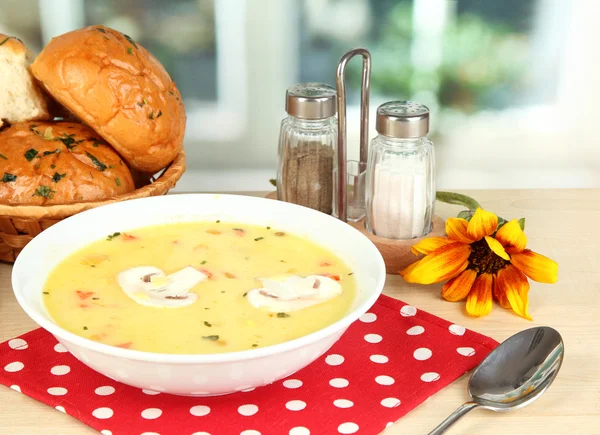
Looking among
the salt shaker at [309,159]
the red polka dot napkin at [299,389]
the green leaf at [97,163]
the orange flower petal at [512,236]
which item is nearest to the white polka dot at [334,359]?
the red polka dot napkin at [299,389]

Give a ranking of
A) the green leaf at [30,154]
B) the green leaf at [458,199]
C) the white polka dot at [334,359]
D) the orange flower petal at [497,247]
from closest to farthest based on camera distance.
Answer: the white polka dot at [334,359]
the orange flower petal at [497,247]
the green leaf at [30,154]
the green leaf at [458,199]

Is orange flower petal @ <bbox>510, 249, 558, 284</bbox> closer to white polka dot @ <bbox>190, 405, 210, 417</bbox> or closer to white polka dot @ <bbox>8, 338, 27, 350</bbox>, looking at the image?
white polka dot @ <bbox>190, 405, 210, 417</bbox>

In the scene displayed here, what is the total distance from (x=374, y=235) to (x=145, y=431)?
62cm

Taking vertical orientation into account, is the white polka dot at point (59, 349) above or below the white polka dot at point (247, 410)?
above

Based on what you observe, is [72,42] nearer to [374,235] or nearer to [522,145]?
[374,235]

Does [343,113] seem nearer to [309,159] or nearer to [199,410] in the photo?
[309,159]

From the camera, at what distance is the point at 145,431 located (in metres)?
0.97

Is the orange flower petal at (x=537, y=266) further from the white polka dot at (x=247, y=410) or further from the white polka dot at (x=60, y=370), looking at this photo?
the white polka dot at (x=60, y=370)

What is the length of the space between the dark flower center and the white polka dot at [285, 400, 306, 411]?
0.43 meters

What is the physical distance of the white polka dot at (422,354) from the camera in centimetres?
114

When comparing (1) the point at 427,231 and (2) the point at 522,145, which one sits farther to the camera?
(2) the point at 522,145

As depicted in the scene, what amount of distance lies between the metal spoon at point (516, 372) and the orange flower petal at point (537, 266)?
0.14 m

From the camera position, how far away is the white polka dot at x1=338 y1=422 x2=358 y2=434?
0.98 meters

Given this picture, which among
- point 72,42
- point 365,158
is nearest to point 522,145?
point 365,158
